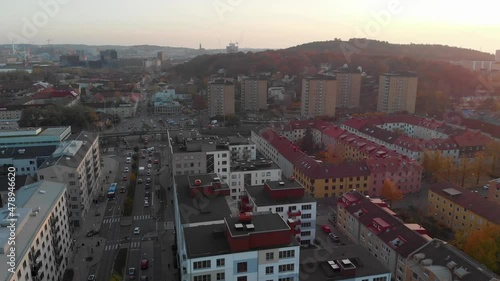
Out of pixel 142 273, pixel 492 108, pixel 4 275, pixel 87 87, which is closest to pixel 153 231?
pixel 142 273

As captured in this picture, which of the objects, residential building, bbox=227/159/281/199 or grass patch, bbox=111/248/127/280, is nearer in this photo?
grass patch, bbox=111/248/127/280

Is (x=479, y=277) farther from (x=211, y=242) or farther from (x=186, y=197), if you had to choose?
(x=186, y=197)

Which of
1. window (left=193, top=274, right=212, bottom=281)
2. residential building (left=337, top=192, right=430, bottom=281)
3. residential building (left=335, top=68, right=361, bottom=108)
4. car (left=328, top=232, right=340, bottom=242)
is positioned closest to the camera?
window (left=193, top=274, right=212, bottom=281)

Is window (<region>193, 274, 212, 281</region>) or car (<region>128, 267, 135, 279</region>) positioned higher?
window (<region>193, 274, 212, 281</region>)

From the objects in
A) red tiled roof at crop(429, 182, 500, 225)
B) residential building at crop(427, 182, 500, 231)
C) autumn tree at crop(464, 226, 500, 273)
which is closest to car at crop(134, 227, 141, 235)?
autumn tree at crop(464, 226, 500, 273)

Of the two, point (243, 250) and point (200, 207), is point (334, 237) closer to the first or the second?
point (200, 207)

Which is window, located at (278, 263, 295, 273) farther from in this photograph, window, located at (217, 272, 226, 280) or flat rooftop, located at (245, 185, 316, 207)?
flat rooftop, located at (245, 185, 316, 207)

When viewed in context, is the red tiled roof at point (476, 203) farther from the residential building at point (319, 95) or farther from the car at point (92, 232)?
the residential building at point (319, 95)
